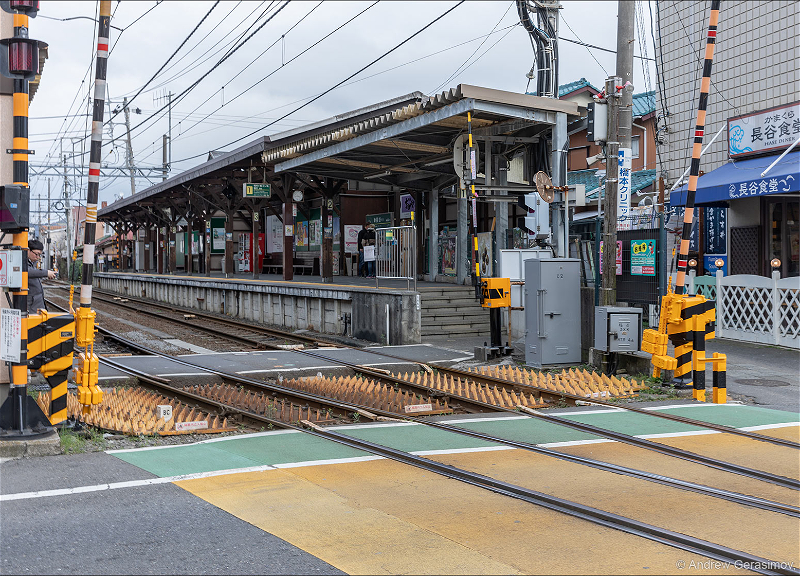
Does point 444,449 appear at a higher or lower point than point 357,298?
lower

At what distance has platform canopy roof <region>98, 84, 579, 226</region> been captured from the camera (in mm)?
14336

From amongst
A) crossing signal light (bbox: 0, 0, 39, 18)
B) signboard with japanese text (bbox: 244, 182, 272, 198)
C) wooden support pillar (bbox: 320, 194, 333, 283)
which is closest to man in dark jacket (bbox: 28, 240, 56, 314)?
crossing signal light (bbox: 0, 0, 39, 18)

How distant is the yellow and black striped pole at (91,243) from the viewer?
291 inches

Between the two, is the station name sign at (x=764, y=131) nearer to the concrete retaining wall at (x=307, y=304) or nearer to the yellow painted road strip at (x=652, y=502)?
the concrete retaining wall at (x=307, y=304)

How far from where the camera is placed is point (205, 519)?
4.79m

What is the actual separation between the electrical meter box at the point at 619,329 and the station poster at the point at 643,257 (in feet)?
5.82

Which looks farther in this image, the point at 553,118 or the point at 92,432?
the point at 553,118

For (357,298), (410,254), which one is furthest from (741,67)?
(357,298)

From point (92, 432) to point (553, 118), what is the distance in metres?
10.6

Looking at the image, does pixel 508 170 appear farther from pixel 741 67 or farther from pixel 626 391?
pixel 626 391

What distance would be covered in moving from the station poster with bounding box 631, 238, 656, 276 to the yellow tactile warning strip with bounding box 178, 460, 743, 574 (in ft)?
25.1

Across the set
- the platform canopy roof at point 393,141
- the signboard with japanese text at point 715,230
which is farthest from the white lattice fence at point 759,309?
the platform canopy roof at point 393,141

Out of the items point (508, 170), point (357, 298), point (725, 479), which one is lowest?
point (725, 479)

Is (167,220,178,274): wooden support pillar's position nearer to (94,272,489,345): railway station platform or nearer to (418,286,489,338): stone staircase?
(94,272,489,345): railway station platform
